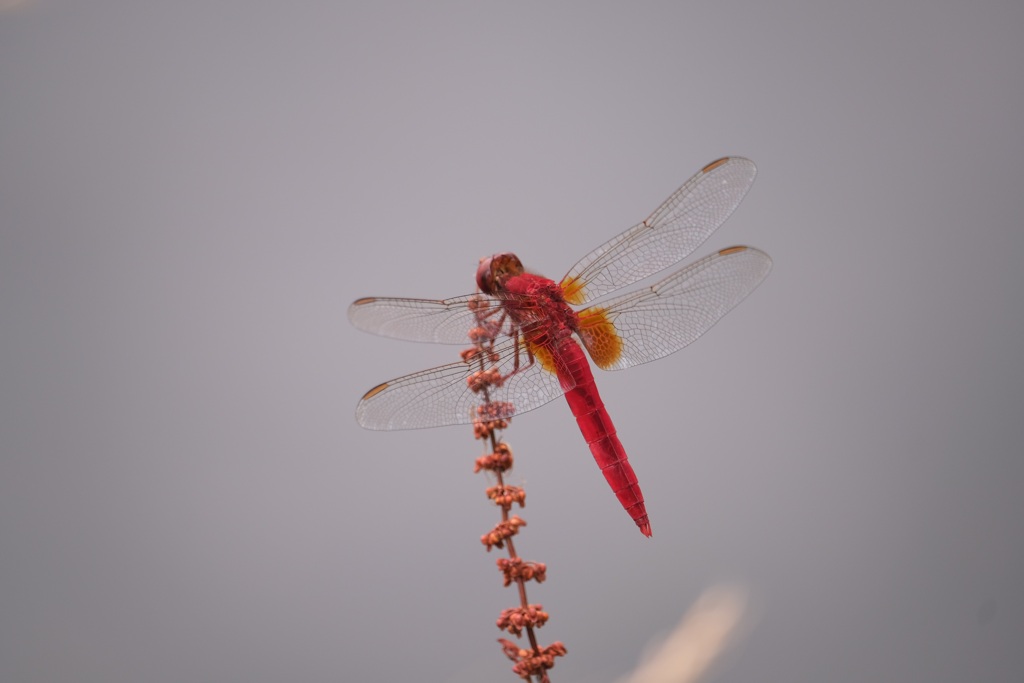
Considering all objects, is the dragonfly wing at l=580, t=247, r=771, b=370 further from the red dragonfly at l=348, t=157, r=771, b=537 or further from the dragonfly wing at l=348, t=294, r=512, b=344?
the dragonfly wing at l=348, t=294, r=512, b=344

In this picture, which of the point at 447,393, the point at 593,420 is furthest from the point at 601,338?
the point at 447,393

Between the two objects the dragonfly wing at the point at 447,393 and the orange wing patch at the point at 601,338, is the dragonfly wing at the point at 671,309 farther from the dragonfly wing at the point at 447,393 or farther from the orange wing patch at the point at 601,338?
the dragonfly wing at the point at 447,393

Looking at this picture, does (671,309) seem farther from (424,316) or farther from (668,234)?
(424,316)

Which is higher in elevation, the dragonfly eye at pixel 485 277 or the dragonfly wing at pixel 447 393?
the dragonfly eye at pixel 485 277

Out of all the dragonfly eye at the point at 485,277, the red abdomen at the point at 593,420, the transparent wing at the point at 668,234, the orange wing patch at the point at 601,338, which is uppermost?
the transparent wing at the point at 668,234

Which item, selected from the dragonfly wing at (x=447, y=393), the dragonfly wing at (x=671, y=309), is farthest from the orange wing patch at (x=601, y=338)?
the dragonfly wing at (x=447, y=393)

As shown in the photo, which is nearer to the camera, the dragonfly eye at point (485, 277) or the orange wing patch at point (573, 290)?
the dragonfly eye at point (485, 277)
